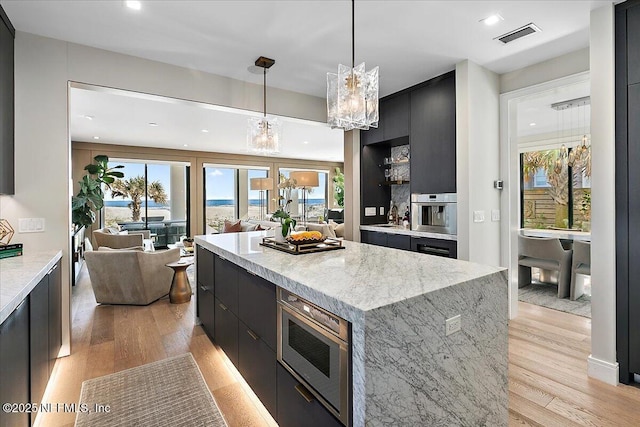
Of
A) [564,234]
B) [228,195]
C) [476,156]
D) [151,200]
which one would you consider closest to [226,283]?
[476,156]

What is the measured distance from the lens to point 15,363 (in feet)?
4.80

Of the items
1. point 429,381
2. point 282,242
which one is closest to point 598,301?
point 429,381

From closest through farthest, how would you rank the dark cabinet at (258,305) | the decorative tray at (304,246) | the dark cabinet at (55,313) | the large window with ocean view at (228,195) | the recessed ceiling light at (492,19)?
1. the dark cabinet at (258,305)
2. the decorative tray at (304,246)
3. the dark cabinet at (55,313)
4. the recessed ceiling light at (492,19)
5. the large window with ocean view at (228,195)

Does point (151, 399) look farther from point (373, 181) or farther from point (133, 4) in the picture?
point (373, 181)

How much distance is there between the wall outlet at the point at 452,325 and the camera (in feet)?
4.42

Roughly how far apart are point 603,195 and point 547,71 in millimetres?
1566

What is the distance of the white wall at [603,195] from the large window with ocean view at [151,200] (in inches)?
334

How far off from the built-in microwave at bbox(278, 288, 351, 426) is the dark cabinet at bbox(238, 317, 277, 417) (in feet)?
0.55

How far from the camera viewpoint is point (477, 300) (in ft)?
4.87

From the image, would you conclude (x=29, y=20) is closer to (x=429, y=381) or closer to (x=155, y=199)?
(x=429, y=381)

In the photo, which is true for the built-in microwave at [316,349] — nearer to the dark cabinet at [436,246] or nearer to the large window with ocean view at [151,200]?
the dark cabinet at [436,246]

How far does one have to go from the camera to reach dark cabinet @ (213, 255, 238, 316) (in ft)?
7.40

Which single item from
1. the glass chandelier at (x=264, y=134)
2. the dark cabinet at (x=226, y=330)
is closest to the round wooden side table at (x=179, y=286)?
the dark cabinet at (x=226, y=330)

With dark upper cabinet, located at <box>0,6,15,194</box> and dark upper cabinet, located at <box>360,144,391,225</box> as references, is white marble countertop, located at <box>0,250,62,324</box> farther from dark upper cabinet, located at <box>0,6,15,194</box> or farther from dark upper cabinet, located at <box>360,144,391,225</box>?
dark upper cabinet, located at <box>360,144,391,225</box>
